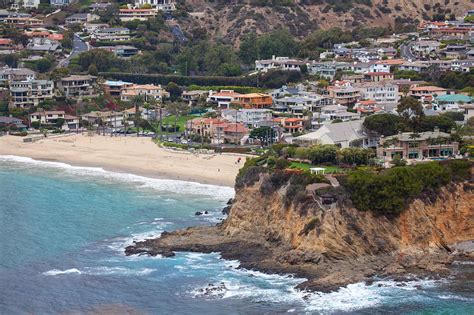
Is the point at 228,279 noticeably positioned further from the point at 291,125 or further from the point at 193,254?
the point at 291,125

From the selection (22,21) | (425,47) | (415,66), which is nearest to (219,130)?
(415,66)

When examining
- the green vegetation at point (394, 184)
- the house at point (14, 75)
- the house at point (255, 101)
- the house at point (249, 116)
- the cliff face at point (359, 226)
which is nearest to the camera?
the cliff face at point (359, 226)

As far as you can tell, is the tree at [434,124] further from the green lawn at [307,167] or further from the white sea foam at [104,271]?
the white sea foam at [104,271]

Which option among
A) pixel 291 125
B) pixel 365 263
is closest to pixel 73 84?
pixel 291 125

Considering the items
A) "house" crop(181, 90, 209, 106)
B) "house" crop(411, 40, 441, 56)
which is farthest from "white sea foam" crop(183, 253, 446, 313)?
"house" crop(411, 40, 441, 56)

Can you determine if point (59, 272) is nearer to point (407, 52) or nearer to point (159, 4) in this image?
point (407, 52)

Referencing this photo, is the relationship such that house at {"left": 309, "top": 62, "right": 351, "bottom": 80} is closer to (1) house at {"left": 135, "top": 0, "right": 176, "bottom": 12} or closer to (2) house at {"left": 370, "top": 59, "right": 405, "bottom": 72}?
(2) house at {"left": 370, "top": 59, "right": 405, "bottom": 72}

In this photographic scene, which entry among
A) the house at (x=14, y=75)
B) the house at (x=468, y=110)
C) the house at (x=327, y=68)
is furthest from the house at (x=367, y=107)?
the house at (x=14, y=75)

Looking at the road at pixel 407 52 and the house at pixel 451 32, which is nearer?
the road at pixel 407 52
